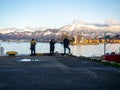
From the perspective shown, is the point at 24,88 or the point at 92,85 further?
the point at 92,85

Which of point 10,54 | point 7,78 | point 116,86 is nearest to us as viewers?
point 116,86

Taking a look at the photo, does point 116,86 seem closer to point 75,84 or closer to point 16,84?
point 75,84

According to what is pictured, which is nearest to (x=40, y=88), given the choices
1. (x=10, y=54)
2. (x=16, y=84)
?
(x=16, y=84)

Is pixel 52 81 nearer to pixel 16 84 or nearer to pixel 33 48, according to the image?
pixel 16 84

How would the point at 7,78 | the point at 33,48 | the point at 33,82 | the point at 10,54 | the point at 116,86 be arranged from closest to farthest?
1. the point at 116,86
2. the point at 33,82
3. the point at 7,78
4. the point at 10,54
5. the point at 33,48

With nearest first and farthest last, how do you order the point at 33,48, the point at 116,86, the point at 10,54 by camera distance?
the point at 116,86 < the point at 10,54 < the point at 33,48

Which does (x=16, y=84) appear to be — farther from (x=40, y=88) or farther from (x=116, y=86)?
(x=116, y=86)

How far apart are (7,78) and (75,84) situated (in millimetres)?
3005

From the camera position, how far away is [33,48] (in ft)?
111

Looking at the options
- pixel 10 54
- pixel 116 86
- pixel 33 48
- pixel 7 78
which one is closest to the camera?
pixel 116 86

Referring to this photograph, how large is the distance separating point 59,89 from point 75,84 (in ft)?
4.23

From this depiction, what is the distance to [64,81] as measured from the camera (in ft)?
38.5

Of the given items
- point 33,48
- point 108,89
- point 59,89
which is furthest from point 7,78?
point 33,48

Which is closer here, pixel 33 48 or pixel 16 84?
pixel 16 84
